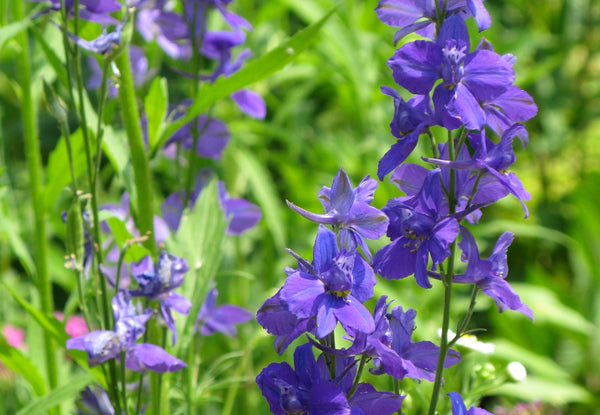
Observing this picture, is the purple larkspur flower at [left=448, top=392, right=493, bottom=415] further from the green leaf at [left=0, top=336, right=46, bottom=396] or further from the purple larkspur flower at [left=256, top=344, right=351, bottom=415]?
the green leaf at [left=0, top=336, right=46, bottom=396]

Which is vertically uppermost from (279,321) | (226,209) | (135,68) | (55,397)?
(135,68)

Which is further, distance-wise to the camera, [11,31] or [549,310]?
[549,310]

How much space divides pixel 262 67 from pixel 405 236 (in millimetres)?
333

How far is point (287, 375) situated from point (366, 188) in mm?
160

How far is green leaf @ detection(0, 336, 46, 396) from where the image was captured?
34.7 inches

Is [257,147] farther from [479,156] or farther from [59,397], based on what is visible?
[479,156]

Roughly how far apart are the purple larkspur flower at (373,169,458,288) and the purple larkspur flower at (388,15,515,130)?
0.06 metres

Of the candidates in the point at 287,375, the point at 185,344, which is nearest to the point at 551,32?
the point at 185,344

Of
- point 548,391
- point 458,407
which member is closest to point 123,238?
point 458,407

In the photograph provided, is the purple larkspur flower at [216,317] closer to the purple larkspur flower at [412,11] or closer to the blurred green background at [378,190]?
the blurred green background at [378,190]

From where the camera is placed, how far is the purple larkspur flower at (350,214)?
532 millimetres

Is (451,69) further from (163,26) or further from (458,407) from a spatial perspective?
(163,26)

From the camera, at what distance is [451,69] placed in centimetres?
55

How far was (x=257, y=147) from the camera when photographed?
2006 millimetres
